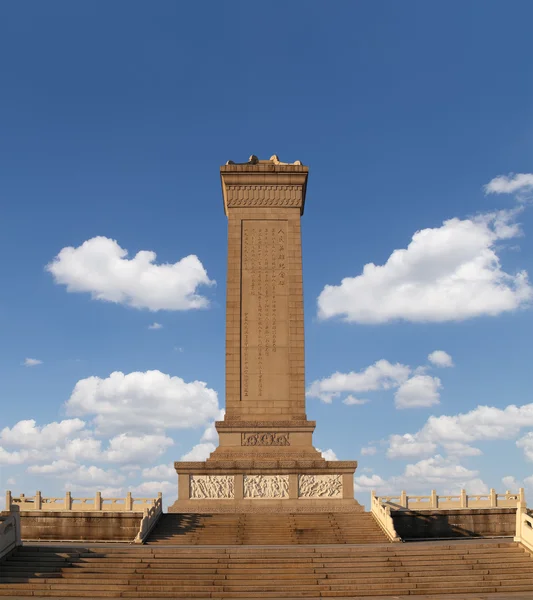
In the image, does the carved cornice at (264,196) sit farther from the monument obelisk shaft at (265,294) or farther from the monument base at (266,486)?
the monument base at (266,486)

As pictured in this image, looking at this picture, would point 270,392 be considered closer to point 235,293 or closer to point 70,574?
point 235,293

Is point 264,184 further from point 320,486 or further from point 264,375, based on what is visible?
point 320,486

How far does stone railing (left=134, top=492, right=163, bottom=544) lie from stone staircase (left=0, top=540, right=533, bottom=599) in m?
2.60

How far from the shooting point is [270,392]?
3500 centimetres

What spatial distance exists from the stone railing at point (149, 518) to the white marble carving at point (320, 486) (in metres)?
6.17

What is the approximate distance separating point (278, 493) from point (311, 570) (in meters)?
10.2

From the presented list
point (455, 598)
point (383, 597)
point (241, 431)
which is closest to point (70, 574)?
point (383, 597)

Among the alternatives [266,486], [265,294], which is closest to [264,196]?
[265,294]

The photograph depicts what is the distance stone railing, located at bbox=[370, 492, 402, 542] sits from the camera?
26.1 m

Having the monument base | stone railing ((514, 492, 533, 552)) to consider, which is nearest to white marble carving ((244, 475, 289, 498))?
the monument base

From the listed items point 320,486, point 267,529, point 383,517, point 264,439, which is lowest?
point 267,529

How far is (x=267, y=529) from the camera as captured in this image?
89.9 ft

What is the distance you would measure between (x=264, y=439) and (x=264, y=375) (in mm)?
3129

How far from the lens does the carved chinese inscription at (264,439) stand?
33938 mm
